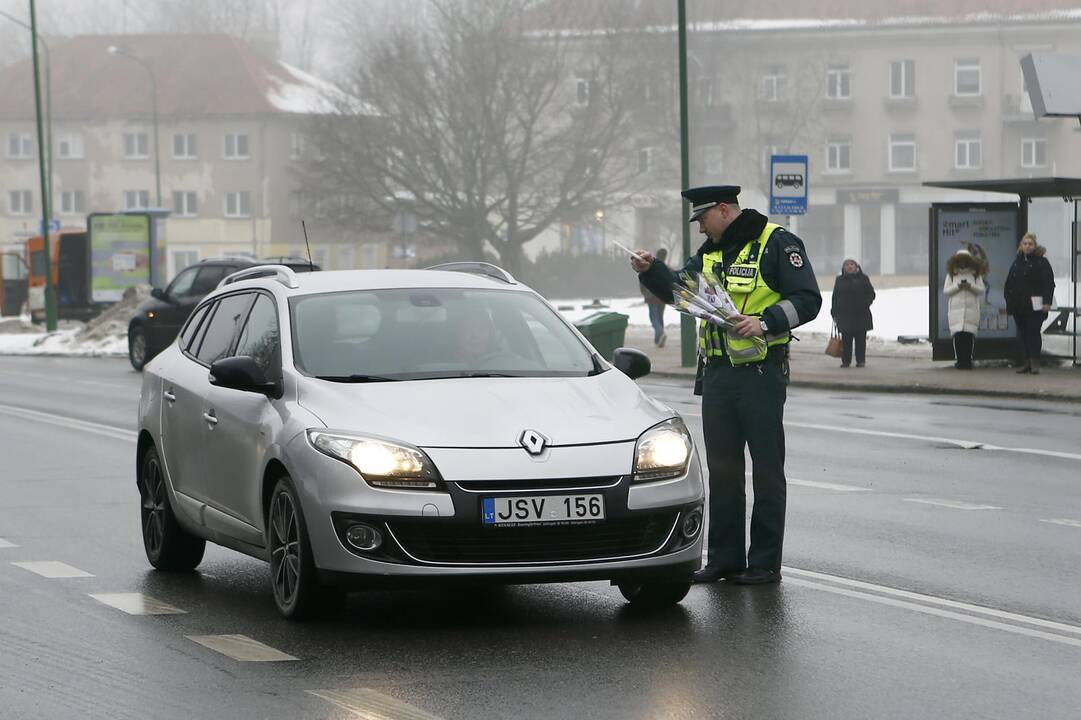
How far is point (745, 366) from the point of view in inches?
353

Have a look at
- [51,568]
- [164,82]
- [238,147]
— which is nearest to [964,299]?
[51,568]

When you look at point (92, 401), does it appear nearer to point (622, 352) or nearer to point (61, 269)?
point (622, 352)

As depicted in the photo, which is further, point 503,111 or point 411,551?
point 503,111

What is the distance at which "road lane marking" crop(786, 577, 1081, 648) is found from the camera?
7715mm

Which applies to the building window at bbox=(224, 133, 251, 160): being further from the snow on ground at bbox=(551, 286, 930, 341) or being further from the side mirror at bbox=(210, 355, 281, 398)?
the side mirror at bbox=(210, 355, 281, 398)

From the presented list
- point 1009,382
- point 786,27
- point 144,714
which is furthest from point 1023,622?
point 786,27

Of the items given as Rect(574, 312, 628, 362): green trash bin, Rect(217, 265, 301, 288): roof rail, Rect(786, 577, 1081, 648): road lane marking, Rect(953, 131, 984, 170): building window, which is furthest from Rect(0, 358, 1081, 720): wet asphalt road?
Rect(953, 131, 984, 170): building window

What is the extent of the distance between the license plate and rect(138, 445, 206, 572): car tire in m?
2.68

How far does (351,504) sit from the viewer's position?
25.2ft

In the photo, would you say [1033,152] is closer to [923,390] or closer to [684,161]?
[684,161]

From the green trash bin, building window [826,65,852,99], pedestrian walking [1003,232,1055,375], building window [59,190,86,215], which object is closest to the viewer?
pedestrian walking [1003,232,1055,375]

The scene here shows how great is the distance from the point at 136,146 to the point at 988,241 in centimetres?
7780

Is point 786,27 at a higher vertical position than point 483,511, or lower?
higher

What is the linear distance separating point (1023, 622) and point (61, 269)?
50.6 metres
